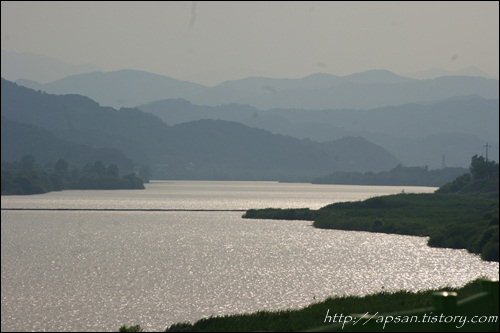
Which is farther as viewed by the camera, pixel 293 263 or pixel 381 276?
pixel 293 263

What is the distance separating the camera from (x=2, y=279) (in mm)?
97312

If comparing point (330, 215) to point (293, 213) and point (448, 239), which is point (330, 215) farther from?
point (448, 239)

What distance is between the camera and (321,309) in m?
39.2

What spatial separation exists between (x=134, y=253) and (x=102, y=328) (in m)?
68.4

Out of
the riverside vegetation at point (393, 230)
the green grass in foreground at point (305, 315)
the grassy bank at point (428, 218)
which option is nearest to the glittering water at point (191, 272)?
the grassy bank at point (428, 218)

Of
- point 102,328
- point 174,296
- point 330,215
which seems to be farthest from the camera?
point 330,215

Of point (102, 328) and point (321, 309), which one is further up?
point (321, 309)

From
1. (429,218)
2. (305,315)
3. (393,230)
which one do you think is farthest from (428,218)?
(305,315)

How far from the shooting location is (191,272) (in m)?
105

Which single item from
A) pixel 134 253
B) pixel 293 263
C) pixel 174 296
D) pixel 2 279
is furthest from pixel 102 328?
pixel 134 253

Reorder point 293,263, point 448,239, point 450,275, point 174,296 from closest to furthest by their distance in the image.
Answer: point 174,296
point 450,275
point 293,263
point 448,239

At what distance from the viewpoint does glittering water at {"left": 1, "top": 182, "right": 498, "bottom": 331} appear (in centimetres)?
7362

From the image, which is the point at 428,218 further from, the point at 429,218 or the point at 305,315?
the point at 305,315

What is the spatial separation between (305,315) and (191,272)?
68438 millimetres
